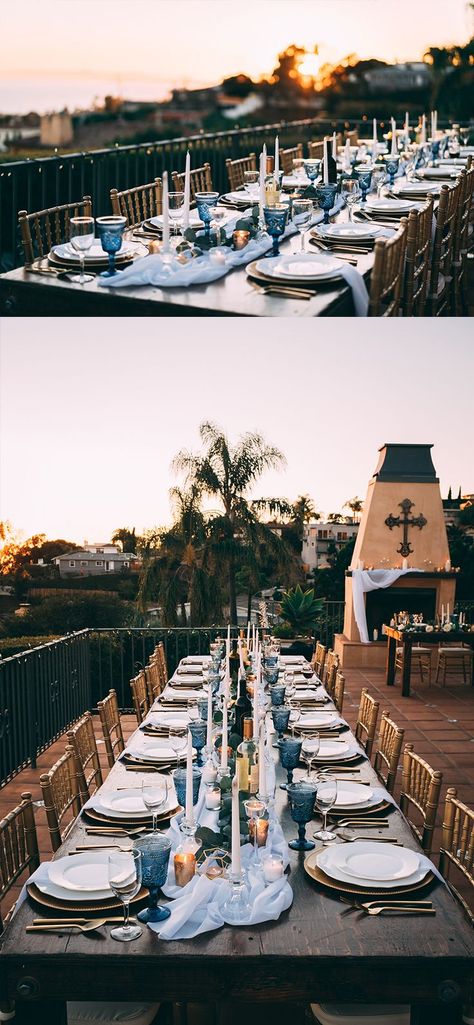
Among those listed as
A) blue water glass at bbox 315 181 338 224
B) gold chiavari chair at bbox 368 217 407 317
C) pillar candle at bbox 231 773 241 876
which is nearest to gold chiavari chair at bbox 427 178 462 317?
blue water glass at bbox 315 181 338 224

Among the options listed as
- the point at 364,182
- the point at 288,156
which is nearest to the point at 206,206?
the point at 364,182

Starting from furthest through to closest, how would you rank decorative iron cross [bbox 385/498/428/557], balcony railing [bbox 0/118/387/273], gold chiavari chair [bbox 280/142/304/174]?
decorative iron cross [bbox 385/498/428/557] < gold chiavari chair [bbox 280/142/304/174] < balcony railing [bbox 0/118/387/273]

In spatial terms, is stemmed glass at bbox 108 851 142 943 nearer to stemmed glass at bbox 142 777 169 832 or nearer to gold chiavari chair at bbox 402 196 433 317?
stemmed glass at bbox 142 777 169 832

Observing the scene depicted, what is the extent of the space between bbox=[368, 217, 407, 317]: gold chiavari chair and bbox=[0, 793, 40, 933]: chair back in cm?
226

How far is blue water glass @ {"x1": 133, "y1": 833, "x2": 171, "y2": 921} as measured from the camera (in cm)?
204

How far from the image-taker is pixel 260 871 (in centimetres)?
226

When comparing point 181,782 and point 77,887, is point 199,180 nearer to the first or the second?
point 181,782

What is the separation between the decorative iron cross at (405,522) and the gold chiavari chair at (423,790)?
24.8ft

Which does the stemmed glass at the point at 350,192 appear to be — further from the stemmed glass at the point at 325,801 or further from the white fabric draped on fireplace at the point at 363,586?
the white fabric draped on fireplace at the point at 363,586

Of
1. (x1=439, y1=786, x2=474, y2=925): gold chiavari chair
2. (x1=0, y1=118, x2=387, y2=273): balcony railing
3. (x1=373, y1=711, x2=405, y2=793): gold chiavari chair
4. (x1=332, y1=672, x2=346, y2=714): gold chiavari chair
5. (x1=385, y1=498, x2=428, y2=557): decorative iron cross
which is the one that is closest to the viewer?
(x1=439, y1=786, x2=474, y2=925): gold chiavari chair

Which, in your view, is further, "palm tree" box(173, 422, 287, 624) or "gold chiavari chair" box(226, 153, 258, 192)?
"palm tree" box(173, 422, 287, 624)

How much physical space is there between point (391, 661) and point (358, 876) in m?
6.96

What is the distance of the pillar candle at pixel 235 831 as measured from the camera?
203 cm

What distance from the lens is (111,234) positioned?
377 cm
